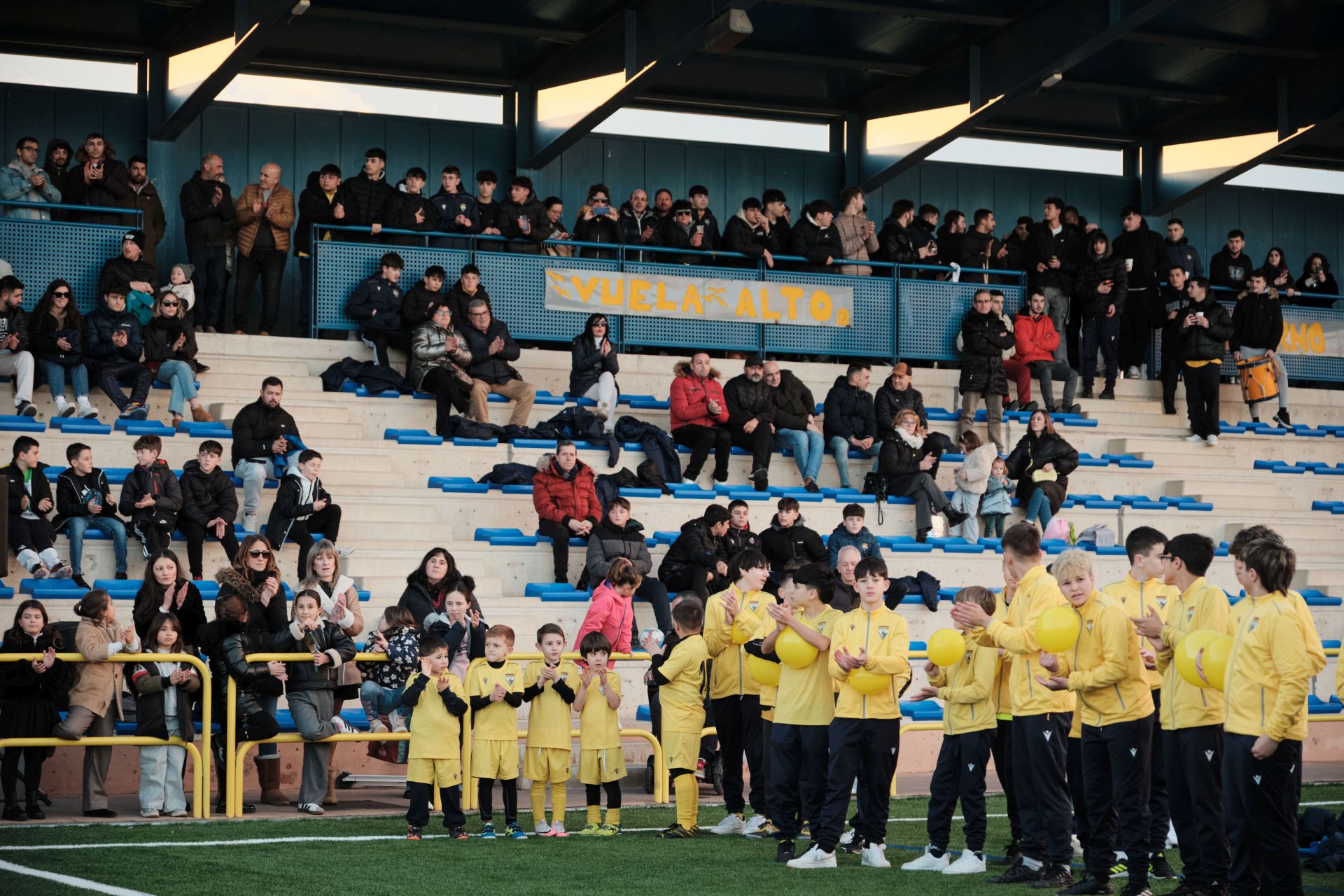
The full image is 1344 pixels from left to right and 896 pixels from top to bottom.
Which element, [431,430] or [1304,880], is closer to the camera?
[1304,880]

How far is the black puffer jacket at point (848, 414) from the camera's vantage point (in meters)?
19.1

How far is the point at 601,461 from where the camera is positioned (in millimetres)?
18016

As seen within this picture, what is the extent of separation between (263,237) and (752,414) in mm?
6027

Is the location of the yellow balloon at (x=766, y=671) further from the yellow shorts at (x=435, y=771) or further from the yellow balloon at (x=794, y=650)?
the yellow shorts at (x=435, y=771)

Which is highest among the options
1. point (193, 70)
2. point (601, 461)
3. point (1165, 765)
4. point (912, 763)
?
point (193, 70)

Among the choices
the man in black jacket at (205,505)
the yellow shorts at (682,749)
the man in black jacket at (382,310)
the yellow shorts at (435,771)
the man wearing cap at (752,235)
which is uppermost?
the man wearing cap at (752,235)

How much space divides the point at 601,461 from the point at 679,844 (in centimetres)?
825

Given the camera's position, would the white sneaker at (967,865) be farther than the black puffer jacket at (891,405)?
No

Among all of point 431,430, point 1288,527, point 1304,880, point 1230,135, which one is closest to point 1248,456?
point 1288,527

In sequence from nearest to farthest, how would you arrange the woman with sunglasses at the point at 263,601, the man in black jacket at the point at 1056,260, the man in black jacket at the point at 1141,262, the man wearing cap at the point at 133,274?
the woman with sunglasses at the point at 263,601 < the man wearing cap at the point at 133,274 < the man in black jacket at the point at 1056,260 < the man in black jacket at the point at 1141,262

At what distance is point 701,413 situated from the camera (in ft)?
61.0

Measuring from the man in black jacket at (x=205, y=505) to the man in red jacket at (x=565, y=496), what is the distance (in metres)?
2.96

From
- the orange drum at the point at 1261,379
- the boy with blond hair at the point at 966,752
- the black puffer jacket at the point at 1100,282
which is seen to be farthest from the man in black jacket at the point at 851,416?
the boy with blond hair at the point at 966,752

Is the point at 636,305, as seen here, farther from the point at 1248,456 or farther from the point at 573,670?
→ the point at 573,670
